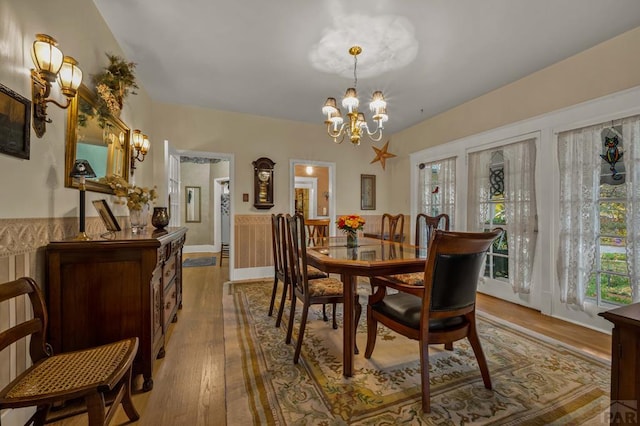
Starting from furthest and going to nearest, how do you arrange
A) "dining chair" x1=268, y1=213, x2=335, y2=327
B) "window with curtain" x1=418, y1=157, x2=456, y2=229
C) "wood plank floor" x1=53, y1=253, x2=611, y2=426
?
"window with curtain" x1=418, y1=157, x2=456, y2=229
"dining chair" x1=268, y1=213, x2=335, y2=327
"wood plank floor" x1=53, y1=253, x2=611, y2=426

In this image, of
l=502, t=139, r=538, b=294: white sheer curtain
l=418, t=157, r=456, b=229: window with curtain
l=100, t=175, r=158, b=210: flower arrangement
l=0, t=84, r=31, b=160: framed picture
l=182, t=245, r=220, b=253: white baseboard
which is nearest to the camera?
l=0, t=84, r=31, b=160: framed picture

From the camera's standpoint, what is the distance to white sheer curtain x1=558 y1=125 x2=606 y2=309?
8.62 feet

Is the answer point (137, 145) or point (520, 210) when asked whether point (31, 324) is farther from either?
point (520, 210)

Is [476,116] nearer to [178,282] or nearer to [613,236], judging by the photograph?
[613,236]

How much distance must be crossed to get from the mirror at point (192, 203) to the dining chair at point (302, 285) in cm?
609

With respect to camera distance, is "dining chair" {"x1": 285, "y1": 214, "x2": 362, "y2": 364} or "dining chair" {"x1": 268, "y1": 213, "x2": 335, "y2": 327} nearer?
"dining chair" {"x1": 285, "y1": 214, "x2": 362, "y2": 364}

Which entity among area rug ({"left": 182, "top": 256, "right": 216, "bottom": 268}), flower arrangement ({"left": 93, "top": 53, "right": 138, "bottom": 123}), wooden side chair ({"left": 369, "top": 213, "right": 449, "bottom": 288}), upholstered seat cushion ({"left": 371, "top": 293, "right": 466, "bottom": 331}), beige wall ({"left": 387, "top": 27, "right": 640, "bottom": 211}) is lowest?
area rug ({"left": 182, "top": 256, "right": 216, "bottom": 268})

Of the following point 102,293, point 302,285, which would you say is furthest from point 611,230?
point 102,293

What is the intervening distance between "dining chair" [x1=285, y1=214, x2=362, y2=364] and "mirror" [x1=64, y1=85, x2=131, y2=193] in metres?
1.52

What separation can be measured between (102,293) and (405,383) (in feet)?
6.36

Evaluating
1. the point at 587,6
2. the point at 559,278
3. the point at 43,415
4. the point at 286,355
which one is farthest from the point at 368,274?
the point at 587,6

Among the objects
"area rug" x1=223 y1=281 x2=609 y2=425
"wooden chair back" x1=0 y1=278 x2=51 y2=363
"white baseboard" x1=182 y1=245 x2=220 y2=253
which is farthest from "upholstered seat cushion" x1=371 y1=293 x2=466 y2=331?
"white baseboard" x1=182 y1=245 x2=220 y2=253

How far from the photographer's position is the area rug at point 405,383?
4.92ft

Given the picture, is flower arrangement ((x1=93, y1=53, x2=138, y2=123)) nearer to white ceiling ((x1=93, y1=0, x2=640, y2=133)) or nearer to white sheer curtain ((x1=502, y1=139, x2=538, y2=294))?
white ceiling ((x1=93, y1=0, x2=640, y2=133))
